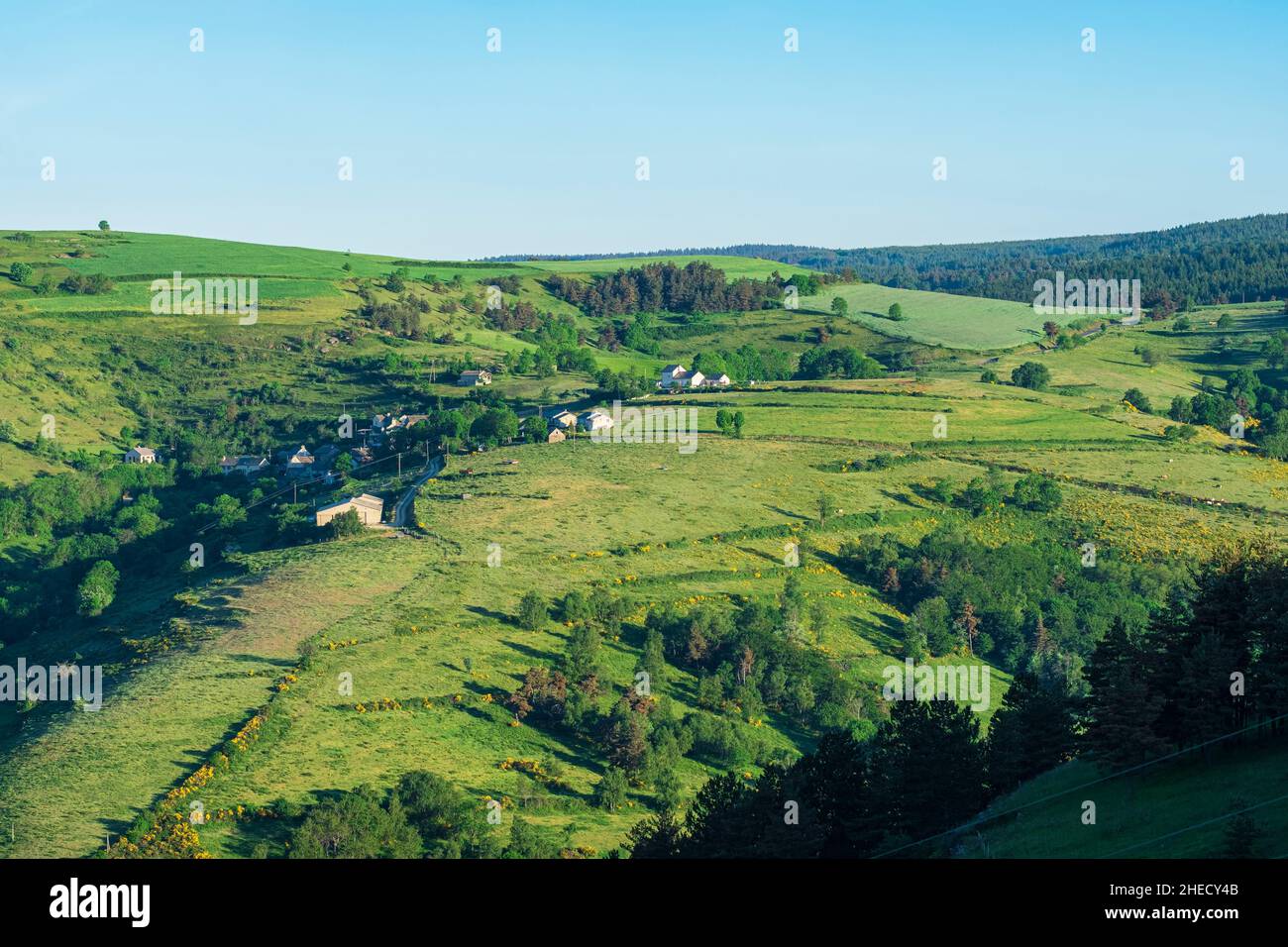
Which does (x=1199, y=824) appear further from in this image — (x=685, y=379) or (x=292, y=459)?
(x=685, y=379)

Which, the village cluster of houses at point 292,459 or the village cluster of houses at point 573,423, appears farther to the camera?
the village cluster of houses at point 292,459

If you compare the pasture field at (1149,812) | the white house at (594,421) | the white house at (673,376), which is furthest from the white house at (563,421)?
the pasture field at (1149,812)

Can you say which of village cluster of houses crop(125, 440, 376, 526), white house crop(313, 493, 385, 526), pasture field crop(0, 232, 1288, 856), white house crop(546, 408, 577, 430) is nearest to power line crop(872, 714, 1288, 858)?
pasture field crop(0, 232, 1288, 856)

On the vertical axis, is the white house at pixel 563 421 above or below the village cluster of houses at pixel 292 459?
above

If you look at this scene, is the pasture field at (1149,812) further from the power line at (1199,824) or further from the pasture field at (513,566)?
the pasture field at (513,566)

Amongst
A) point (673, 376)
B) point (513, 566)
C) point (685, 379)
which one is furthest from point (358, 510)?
point (673, 376)

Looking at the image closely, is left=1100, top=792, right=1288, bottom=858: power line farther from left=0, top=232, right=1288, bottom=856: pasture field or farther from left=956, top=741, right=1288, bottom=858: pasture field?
left=0, top=232, right=1288, bottom=856: pasture field
